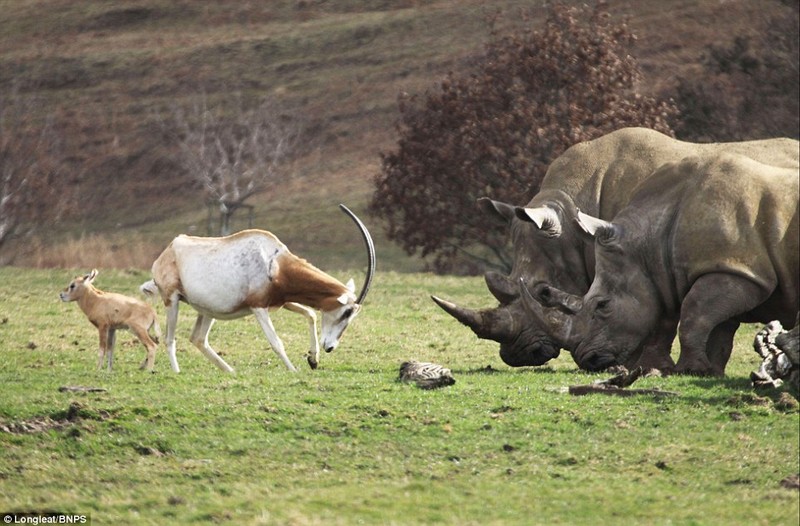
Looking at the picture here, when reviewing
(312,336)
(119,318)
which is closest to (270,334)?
(312,336)

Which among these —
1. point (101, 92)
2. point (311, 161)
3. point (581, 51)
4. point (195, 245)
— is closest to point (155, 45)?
point (101, 92)

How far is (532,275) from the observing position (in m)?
17.0

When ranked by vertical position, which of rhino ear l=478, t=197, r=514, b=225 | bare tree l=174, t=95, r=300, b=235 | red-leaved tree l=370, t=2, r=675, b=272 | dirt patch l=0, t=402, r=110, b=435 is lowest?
bare tree l=174, t=95, r=300, b=235

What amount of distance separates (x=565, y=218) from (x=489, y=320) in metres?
1.60

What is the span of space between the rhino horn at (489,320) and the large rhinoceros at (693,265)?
44 cm

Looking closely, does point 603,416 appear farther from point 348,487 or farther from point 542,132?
point 542,132

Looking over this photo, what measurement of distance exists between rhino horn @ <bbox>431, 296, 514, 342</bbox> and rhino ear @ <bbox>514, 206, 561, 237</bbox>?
1028mm

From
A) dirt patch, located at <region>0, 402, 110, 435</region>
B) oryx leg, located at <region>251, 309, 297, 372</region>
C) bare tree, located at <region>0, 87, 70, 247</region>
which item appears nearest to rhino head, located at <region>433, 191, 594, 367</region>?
oryx leg, located at <region>251, 309, 297, 372</region>

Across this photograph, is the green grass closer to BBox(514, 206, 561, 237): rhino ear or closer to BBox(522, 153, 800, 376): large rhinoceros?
BBox(522, 153, 800, 376): large rhinoceros

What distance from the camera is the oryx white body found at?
51.8 feet

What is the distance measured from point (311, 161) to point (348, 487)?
4789 cm

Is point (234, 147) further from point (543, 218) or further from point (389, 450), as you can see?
point (389, 450)

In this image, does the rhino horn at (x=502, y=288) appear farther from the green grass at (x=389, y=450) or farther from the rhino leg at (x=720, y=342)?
the rhino leg at (x=720, y=342)

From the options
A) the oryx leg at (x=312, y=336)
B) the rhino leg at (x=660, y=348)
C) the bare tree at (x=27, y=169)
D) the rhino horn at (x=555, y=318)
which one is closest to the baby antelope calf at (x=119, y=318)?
the oryx leg at (x=312, y=336)
